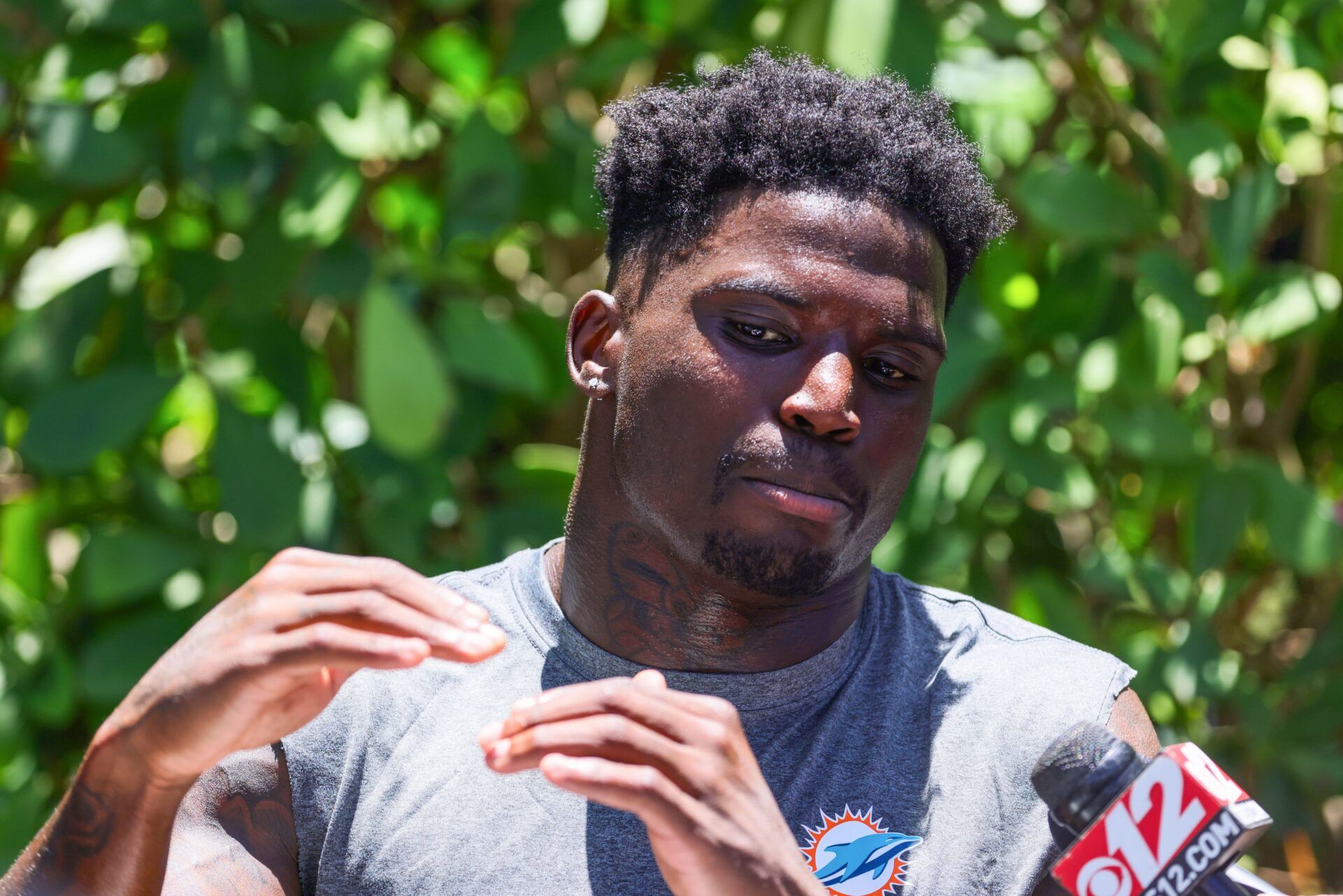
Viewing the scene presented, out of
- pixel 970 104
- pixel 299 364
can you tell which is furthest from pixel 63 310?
pixel 970 104

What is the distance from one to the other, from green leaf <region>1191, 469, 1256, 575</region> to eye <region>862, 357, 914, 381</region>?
46.7 inches

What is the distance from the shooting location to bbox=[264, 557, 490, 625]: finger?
1104 mm

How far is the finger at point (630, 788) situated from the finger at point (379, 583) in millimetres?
151

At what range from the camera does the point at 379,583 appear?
1.12m

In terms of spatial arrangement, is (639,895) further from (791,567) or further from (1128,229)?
(1128,229)

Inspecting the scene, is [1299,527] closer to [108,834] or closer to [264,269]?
[264,269]

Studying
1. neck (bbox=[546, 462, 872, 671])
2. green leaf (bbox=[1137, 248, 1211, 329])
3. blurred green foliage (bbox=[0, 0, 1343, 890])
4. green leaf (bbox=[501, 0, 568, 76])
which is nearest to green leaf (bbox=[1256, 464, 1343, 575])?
blurred green foliage (bbox=[0, 0, 1343, 890])

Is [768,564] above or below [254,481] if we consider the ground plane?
above

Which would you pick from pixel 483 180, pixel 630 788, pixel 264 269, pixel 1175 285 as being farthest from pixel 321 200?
pixel 630 788

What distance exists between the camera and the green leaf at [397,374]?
2254mm

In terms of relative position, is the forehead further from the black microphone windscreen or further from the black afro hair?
the black microphone windscreen

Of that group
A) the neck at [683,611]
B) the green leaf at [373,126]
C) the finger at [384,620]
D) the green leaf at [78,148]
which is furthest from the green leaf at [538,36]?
the finger at [384,620]

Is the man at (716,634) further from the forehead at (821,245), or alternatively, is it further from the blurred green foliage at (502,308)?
the blurred green foliage at (502,308)

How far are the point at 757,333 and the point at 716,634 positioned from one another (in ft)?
1.06
